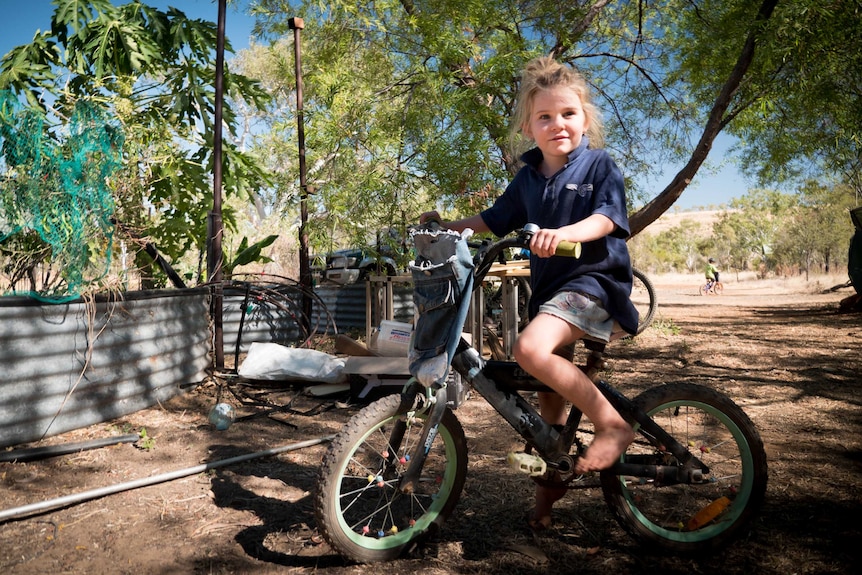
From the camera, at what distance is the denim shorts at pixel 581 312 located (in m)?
1.92

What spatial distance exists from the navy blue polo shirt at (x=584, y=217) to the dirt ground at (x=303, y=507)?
911 millimetres

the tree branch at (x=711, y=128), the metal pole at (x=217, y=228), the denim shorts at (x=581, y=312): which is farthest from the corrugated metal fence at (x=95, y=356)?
the tree branch at (x=711, y=128)

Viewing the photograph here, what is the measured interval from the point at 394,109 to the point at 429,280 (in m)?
5.86

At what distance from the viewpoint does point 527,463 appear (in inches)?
76.9

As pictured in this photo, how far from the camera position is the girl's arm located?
1732 mm

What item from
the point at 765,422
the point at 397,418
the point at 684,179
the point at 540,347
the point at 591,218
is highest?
the point at 684,179

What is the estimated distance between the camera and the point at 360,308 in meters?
8.66

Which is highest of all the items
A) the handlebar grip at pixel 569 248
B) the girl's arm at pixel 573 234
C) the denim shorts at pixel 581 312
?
the girl's arm at pixel 573 234

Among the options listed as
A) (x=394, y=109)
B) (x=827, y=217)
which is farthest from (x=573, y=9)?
(x=827, y=217)

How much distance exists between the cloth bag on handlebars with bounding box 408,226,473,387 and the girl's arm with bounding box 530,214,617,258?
0.25 m

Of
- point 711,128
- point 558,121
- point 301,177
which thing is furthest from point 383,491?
point 711,128

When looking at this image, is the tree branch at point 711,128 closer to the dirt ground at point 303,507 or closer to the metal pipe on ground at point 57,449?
the dirt ground at point 303,507

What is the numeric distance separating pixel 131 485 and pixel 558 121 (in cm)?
242

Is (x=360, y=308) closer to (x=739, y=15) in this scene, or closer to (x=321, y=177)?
(x=321, y=177)
